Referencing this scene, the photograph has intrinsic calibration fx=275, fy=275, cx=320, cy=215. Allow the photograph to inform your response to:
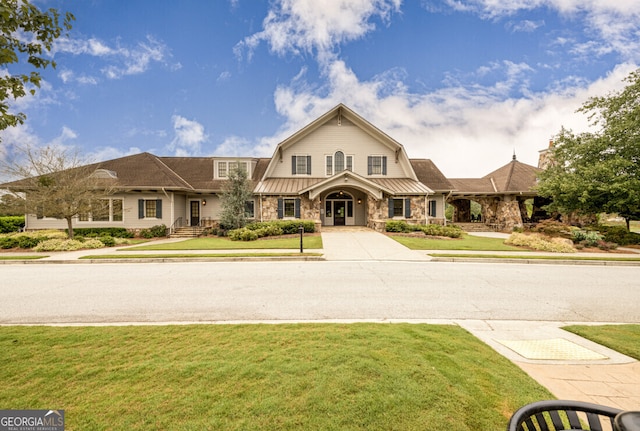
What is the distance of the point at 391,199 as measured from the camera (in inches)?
891

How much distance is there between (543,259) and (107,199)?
91.5 feet

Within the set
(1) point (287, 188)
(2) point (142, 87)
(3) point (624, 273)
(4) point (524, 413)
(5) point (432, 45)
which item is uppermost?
(2) point (142, 87)

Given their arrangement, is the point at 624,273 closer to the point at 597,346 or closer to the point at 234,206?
the point at 597,346

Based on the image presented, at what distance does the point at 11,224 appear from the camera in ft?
73.0

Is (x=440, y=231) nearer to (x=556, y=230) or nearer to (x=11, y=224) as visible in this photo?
(x=556, y=230)

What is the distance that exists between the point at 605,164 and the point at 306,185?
19.7 metres

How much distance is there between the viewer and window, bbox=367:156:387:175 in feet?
80.7

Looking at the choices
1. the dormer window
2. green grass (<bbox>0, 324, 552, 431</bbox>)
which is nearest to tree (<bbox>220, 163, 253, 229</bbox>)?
the dormer window

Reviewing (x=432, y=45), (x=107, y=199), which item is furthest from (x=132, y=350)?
(x=432, y=45)

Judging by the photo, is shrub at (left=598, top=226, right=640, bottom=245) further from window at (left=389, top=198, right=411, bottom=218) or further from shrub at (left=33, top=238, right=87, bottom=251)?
shrub at (left=33, top=238, right=87, bottom=251)

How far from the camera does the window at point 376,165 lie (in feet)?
80.7

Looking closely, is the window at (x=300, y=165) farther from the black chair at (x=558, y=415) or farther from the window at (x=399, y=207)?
the black chair at (x=558, y=415)

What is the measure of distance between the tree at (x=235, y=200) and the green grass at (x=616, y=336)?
18.9m
